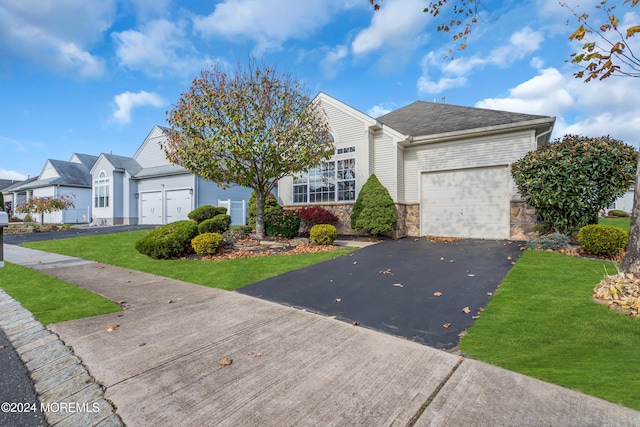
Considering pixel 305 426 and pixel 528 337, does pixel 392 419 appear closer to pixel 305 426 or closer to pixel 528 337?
pixel 305 426

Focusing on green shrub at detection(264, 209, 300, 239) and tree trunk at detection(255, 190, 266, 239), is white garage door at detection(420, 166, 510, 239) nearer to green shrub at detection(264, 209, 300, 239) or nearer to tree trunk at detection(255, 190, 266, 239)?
green shrub at detection(264, 209, 300, 239)

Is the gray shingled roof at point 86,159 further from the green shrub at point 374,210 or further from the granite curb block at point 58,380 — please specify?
the granite curb block at point 58,380

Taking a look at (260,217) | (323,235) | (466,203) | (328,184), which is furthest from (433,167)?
(260,217)

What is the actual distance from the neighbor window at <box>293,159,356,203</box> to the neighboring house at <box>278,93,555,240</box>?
0.14ft

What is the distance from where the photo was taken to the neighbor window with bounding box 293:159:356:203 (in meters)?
12.6

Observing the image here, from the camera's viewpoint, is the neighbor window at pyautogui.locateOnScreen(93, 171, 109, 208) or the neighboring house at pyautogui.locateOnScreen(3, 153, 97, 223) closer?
the neighbor window at pyautogui.locateOnScreen(93, 171, 109, 208)

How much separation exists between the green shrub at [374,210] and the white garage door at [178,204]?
12.2 m

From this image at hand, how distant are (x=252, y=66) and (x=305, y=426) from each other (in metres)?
10.6

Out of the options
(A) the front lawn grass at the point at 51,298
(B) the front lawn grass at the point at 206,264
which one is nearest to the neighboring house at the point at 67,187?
(B) the front lawn grass at the point at 206,264

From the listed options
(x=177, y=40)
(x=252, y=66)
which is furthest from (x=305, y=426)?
(x=177, y=40)

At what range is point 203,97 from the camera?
374 inches

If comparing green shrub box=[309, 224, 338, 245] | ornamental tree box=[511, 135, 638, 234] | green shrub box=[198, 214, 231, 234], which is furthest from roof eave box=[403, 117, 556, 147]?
green shrub box=[198, 214, 231, 234]

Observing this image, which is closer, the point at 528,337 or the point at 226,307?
the point at 528,337

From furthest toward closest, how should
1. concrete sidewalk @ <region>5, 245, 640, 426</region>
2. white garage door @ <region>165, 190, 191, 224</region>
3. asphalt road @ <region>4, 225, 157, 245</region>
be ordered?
white garage door @ <region>165, 190, 191, 224</region> → asphalt road @ <region>4, 225, 157, 245</region> → concrete sidewalk @ <region>5, 245, 640, 426</region>
